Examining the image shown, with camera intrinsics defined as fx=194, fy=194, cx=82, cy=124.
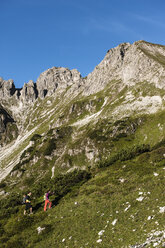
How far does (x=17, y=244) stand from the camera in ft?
65.0

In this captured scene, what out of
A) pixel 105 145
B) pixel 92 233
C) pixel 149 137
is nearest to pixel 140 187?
pixel 92 233

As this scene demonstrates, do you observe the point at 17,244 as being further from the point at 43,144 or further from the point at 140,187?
the point at 43,144

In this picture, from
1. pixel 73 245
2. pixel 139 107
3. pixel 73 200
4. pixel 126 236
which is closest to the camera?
pixel 126 236

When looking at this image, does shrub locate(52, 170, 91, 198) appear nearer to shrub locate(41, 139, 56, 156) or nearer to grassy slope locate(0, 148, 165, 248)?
grassy slope locate(0, 148, 165, 248)

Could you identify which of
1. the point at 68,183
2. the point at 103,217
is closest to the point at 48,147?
the point at 68,183

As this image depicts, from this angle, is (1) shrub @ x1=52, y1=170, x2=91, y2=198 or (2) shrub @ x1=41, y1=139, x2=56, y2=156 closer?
(1) shrub @ x1=52, y1=170, x2=91, y2=198

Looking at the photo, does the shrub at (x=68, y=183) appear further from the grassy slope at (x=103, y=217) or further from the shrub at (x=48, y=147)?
the shrub at (x=48, y=147)

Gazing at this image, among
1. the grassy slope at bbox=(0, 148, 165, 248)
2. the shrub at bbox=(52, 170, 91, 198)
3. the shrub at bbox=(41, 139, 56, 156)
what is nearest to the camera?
the grassy slope at bbox=(0, 148, 165, 248)

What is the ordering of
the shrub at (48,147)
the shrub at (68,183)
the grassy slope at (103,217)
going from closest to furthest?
1. the grassy slope at (103,217)
2. the shrub at (68,183)
3. the shrub at (48,147)

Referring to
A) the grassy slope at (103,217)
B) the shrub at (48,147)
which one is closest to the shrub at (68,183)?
the grassy slope at (103,217)

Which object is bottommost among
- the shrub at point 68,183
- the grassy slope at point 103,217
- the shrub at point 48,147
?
the grassy slope at point 103,217

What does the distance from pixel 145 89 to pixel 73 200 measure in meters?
131

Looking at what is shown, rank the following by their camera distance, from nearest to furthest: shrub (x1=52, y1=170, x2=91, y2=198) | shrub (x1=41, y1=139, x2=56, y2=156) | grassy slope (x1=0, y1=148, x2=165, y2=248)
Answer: grassy slope (x1=0, y1=148, x2=165, y2=248), shrub (x1=52, y1=170, x2=91, y2=198), shrub (x1=41, y1=139, x2=56, y2=156)

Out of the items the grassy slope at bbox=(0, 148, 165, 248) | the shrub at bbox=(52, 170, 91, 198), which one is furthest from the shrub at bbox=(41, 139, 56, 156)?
the grassy slope at bbox=(0, 148, 165, 248)
